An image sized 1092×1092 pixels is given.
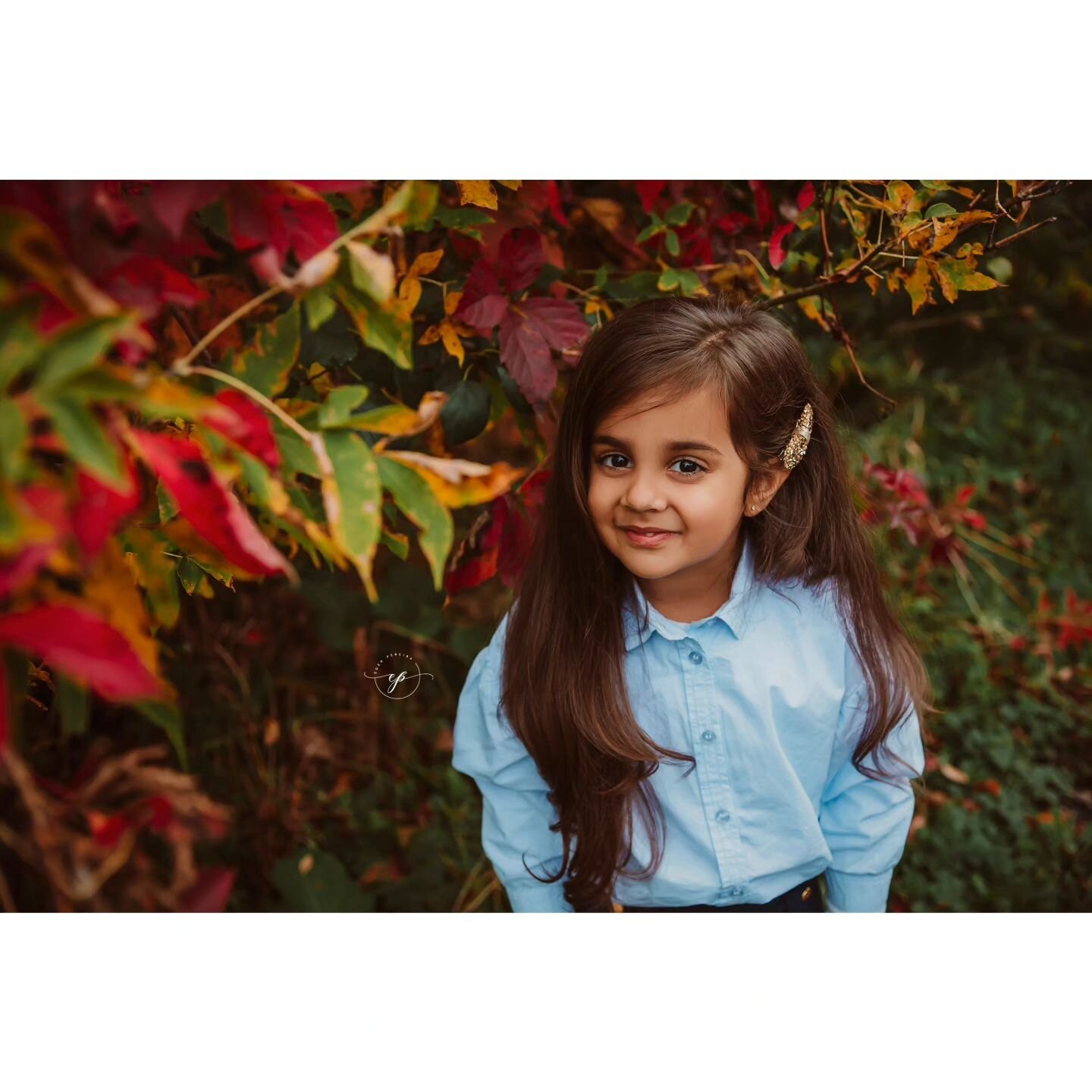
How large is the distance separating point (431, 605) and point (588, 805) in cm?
52

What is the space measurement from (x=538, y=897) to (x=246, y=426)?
83 centimetres

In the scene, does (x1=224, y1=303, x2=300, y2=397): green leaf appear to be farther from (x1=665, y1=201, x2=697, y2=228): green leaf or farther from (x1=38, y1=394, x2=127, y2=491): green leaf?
(x1=665, y1=201, x2=697, y2=228): green leaf

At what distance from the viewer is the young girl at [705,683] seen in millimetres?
1051

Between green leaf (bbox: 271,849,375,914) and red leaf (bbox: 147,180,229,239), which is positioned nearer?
red leaf (bbox: 147,180,229,239)

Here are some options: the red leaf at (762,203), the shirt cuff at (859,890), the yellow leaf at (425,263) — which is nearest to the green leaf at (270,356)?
the yellow leaf at (425,263)

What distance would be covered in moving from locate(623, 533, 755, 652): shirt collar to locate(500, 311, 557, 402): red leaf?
26 cm

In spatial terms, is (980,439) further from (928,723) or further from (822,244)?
(822,244)

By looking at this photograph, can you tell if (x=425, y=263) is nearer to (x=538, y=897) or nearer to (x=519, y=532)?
(x=519, y=532)

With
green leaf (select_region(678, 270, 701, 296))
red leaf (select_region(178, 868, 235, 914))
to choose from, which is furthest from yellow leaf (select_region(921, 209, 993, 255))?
red leaf (select_region(178, 868, 235, 914))

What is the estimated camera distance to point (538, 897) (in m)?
1.23

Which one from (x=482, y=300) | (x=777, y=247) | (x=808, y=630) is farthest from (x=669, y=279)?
(x=808, y=630)

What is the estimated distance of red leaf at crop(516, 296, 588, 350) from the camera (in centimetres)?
110

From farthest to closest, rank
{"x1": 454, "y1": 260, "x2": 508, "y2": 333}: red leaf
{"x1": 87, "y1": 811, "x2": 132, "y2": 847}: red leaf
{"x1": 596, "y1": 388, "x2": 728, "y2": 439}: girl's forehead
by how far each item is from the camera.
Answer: {"x1": 454, "y1": 260, "x2": 508, "y2": 333}: red leaf < {"x1": 596, "y1": 388, "x2": 728, "y2": 439}: girl's forehead < {"x1": 87, "y1": 811, "x2": 132, "y2": 847}: red leaf

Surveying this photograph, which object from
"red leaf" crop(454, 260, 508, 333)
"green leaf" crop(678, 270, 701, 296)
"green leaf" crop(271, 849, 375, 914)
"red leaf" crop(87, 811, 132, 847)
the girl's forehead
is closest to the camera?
"red leaf" crop(87, 811, 132, 847)
